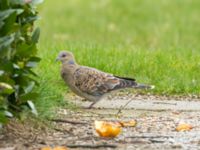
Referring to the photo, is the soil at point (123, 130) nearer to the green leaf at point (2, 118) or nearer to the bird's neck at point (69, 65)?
the green leaf at point (2, 118)

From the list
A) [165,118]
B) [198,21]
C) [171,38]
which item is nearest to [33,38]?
[165,118]

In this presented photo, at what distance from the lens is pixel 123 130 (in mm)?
7051

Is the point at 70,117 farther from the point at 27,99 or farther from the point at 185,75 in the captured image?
the point at 185,75

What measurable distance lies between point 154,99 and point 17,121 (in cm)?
229

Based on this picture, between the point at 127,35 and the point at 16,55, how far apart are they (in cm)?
1380

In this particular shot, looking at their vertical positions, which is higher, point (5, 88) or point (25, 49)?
point (25, 49)

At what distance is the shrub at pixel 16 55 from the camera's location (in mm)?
6219

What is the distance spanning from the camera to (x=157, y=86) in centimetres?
944

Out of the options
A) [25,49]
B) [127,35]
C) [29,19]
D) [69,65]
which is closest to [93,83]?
[69,65]

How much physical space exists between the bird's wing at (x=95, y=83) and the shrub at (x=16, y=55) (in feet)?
5.22

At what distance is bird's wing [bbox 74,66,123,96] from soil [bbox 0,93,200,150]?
0.58 feet

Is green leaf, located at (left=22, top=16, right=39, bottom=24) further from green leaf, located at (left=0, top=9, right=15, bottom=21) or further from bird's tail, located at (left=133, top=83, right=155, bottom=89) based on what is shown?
bird's tail, located at (left=133, top=83, right=155, bottom=89)

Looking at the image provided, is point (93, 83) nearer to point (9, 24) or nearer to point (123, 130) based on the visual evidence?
point (123, 130)

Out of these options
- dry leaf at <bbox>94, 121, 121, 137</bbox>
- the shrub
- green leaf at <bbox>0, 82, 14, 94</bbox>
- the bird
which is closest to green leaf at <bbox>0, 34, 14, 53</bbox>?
the shrub
